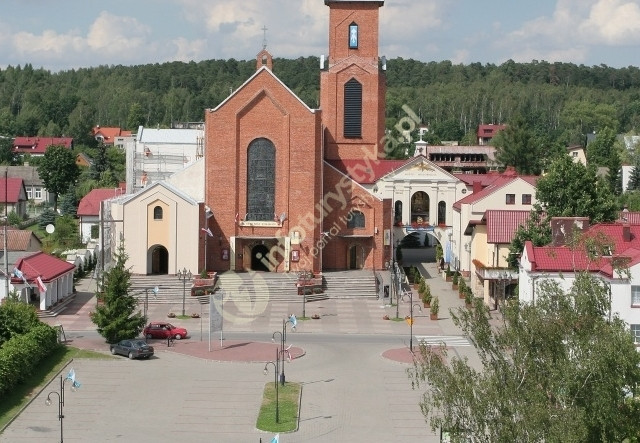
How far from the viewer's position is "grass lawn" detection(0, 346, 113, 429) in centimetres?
3516

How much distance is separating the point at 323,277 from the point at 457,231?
12639 millimetres

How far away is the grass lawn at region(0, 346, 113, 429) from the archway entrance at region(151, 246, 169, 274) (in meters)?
Result: 18.8

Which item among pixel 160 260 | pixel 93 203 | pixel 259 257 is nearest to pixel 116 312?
pixel 160 260

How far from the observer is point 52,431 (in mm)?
33125

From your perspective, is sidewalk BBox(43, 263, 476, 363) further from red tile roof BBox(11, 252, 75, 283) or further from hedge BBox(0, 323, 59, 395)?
hedge BBox(0, 323, 59, 395)

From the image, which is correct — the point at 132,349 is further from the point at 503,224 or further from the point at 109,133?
the point at 109,133

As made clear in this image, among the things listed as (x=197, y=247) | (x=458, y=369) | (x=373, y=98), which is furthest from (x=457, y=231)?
(x=458, y=369)

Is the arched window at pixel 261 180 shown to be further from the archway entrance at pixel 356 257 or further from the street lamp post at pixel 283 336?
the street lamp post at pixel 283 336

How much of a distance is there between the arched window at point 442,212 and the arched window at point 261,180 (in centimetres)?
1737

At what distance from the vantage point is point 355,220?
2635 inches

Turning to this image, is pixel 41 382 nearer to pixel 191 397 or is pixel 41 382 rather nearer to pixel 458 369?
pixel 191 397

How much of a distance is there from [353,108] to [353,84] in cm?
173

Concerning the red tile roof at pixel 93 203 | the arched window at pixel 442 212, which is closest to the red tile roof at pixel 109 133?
the red tile roof at pixel 93 203

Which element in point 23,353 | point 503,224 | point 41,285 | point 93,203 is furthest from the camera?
point 93,203
